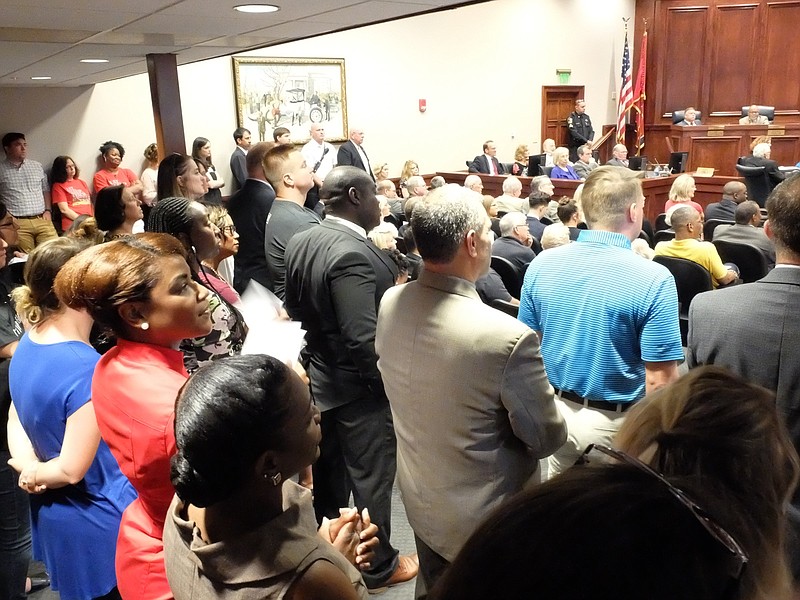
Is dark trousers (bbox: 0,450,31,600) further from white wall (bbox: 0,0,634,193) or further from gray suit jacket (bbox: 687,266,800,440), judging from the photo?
white wall (bbox: 0,0,634,193)

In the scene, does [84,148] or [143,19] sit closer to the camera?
[143,19]

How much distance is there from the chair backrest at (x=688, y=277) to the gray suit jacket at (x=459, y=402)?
2.88 meters

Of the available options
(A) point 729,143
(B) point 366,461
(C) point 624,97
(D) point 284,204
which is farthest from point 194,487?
(C) point 624,97

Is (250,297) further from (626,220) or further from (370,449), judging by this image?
(626,220)

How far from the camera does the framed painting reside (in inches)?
366

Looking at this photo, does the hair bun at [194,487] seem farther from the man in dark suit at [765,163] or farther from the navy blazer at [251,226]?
the man in dark suit at [765,163]

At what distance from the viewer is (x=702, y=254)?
14.4ft

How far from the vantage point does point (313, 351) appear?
2.47 m

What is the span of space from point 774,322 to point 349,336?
1.24 metres

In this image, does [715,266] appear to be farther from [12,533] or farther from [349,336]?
[12,533]

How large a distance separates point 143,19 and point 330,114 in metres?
7.54

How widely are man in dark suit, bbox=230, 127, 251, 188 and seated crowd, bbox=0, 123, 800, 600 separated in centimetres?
567

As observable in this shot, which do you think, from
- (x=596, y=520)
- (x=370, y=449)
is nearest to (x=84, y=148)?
(x=370, y=449)

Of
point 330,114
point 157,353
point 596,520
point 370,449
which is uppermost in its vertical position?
point 330,114
